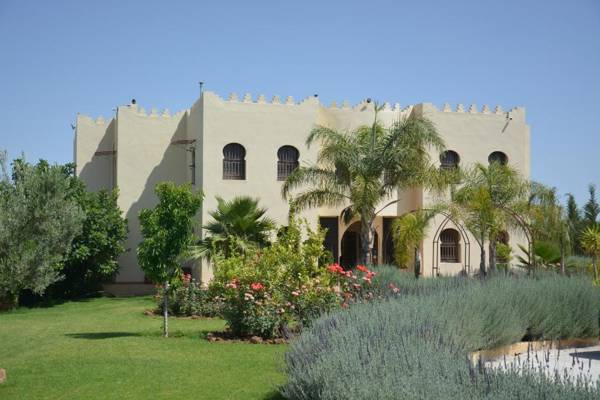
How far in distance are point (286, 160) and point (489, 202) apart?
832cm

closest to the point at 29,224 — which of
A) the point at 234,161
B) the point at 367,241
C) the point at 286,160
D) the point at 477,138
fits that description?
the point at 367,241

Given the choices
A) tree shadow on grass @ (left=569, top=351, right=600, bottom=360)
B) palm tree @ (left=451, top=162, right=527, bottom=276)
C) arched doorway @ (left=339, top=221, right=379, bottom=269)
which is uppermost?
palm tree @ (left=451, top=162, right=527, bottom=276)

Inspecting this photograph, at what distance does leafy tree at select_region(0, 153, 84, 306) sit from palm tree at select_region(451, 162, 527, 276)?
12.2m

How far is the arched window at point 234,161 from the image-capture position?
981 inches

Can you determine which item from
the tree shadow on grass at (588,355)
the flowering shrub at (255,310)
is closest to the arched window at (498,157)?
the flowering shrub at (255,310)

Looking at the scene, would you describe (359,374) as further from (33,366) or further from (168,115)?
(168,115)

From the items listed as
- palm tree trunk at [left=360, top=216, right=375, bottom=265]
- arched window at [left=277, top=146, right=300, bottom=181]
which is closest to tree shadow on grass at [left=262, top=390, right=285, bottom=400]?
palm tree trunk at [left=360, top=216, right=375, bottom=265]

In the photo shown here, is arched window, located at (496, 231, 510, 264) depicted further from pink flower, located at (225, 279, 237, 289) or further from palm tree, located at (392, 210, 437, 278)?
pink flower, located at (225, 279, 237, 289)

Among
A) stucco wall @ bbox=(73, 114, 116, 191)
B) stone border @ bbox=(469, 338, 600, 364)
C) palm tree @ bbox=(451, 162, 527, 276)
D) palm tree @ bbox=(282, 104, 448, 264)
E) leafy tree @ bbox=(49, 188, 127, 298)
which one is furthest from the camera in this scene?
stucco wall @ bbox=(73, 114, 116, 191)

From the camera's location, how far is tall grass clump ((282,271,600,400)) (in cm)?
575

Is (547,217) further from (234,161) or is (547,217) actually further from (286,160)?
(234,161)

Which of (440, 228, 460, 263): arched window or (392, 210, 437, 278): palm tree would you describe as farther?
(440, 228, 460, 263): arched window

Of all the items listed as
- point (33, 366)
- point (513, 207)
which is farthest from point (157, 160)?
point (33, 366)

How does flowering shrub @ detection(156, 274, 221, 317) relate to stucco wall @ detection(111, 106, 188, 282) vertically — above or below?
below
